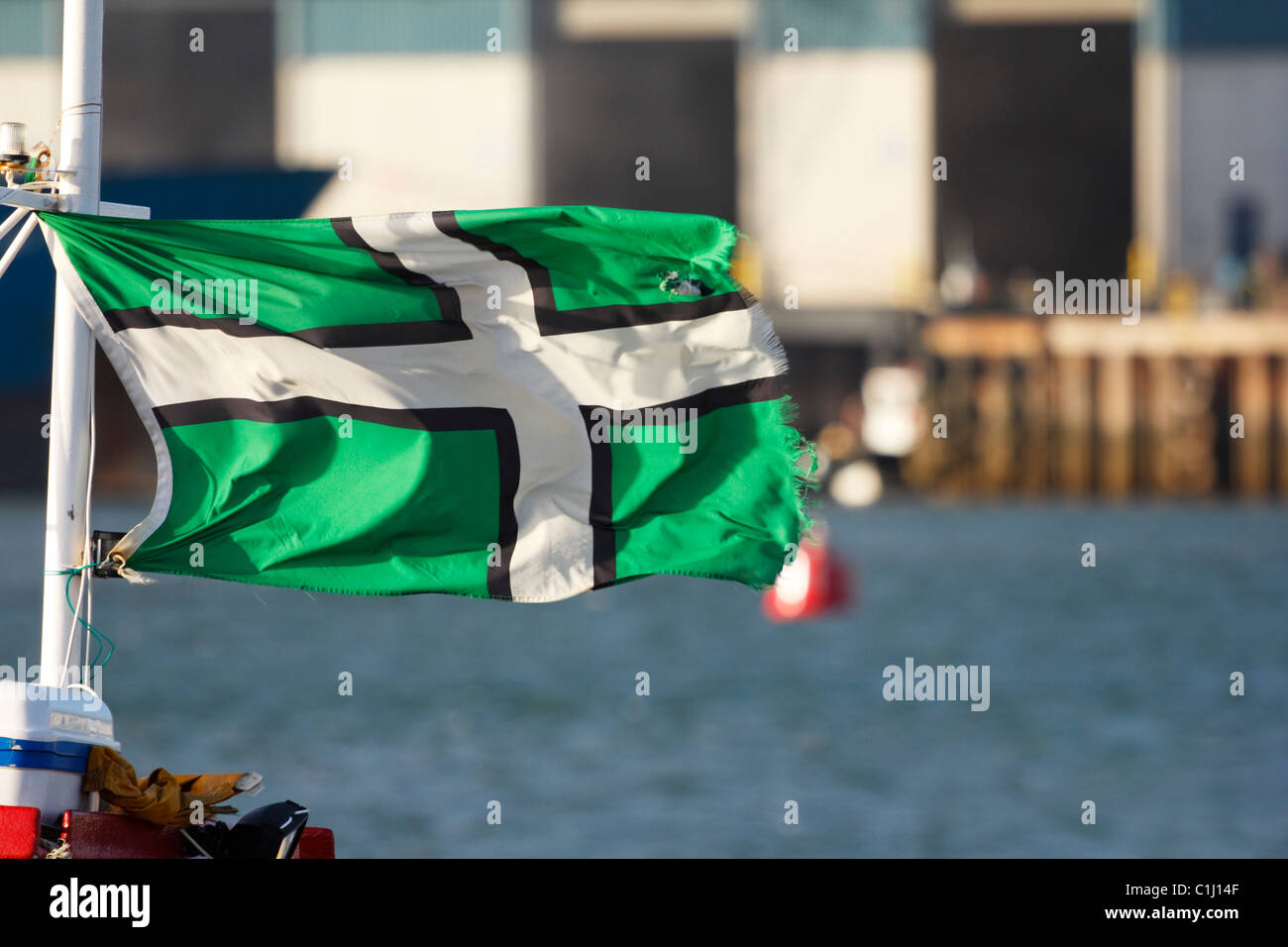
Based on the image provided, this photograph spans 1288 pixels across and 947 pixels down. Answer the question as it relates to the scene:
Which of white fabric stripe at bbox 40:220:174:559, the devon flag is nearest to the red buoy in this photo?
the devon flag

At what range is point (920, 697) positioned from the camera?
1357 inches

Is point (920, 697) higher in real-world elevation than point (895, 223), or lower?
lower

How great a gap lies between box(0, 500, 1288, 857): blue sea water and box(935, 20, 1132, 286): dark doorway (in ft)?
59.1

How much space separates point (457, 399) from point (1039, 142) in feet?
222

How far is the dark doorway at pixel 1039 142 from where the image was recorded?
6969 cm

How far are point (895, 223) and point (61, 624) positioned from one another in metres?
65.4

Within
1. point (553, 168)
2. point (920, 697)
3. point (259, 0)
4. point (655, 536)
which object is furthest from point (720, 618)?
point (655, 536)

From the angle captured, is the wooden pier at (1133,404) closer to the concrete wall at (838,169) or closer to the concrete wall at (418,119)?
the concrete wall at (838,169)

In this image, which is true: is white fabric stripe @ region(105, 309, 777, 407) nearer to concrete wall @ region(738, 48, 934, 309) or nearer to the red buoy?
the red buoy

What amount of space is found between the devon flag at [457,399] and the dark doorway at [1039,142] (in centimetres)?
6542

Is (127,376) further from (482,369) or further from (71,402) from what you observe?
(482,369)

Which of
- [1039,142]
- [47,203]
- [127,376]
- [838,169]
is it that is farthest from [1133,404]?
[47,203]
